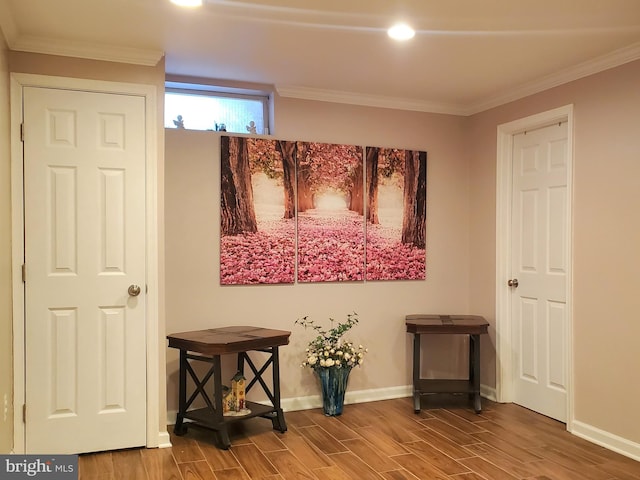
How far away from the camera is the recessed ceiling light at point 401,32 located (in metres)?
2.88

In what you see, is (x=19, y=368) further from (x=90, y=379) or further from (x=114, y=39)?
(x=114, y=39)

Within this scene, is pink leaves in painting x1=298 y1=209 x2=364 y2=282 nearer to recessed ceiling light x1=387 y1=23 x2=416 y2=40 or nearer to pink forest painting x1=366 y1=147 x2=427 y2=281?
pink forest painting x1=366 y1=147 x2=427 y2=281

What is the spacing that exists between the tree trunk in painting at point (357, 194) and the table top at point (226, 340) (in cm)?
117

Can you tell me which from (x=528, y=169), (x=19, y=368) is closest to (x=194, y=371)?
(x=19, y=368)

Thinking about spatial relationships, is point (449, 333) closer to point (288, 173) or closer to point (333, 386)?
point (333, 386)

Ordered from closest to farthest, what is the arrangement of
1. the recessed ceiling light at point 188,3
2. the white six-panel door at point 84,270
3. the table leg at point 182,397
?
the recessed ceiling light at point 188,3 → the white six-panel door at point 84,270 → the table leg at point 182,397

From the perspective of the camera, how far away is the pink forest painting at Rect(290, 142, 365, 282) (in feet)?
13.6

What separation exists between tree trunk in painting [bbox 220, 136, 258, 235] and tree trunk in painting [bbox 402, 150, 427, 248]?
126 cm

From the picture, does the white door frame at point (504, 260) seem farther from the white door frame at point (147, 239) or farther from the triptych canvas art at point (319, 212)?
the white door frame at point (147, 239)

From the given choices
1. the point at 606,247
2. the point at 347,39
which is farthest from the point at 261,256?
the point at 606,247

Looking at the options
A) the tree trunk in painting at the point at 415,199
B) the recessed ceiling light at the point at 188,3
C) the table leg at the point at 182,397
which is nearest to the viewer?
the recessed ceiling light at the point at 188,3

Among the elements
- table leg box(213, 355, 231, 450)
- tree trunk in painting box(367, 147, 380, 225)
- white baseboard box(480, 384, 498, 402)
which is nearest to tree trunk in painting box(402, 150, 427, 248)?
tree trunk in painting box(367, 147, 380, 225)

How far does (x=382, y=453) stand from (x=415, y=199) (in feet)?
6.67

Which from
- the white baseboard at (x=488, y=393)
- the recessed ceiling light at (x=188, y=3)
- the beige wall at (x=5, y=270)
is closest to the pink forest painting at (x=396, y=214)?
the white baseboard at (x=488, y=393)
